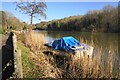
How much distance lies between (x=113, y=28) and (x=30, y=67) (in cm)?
5123

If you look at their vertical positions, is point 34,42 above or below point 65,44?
above

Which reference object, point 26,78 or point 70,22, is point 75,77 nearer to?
point 26,78

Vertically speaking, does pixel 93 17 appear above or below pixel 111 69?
above

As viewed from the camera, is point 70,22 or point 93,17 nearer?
point 93,17

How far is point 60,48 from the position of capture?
619 inches

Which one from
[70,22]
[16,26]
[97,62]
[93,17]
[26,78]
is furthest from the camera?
[70,22]

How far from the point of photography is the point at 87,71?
7777 millimetres

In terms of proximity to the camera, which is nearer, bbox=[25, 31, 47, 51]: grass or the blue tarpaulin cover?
the blue tarpaulin cover

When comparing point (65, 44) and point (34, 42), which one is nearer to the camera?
Answer: point (65, 44)

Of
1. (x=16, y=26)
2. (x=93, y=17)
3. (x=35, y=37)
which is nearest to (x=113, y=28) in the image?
(x=93, y=17)

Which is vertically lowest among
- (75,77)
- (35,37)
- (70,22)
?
(75,77)

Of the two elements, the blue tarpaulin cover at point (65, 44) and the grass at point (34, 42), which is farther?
the grass at point (34, 42)

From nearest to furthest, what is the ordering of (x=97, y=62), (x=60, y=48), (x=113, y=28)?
(x=97, y=62), (x=60, y=48), (x=113, y=28)

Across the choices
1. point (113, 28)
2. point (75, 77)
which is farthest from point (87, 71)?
point (113, 28)
